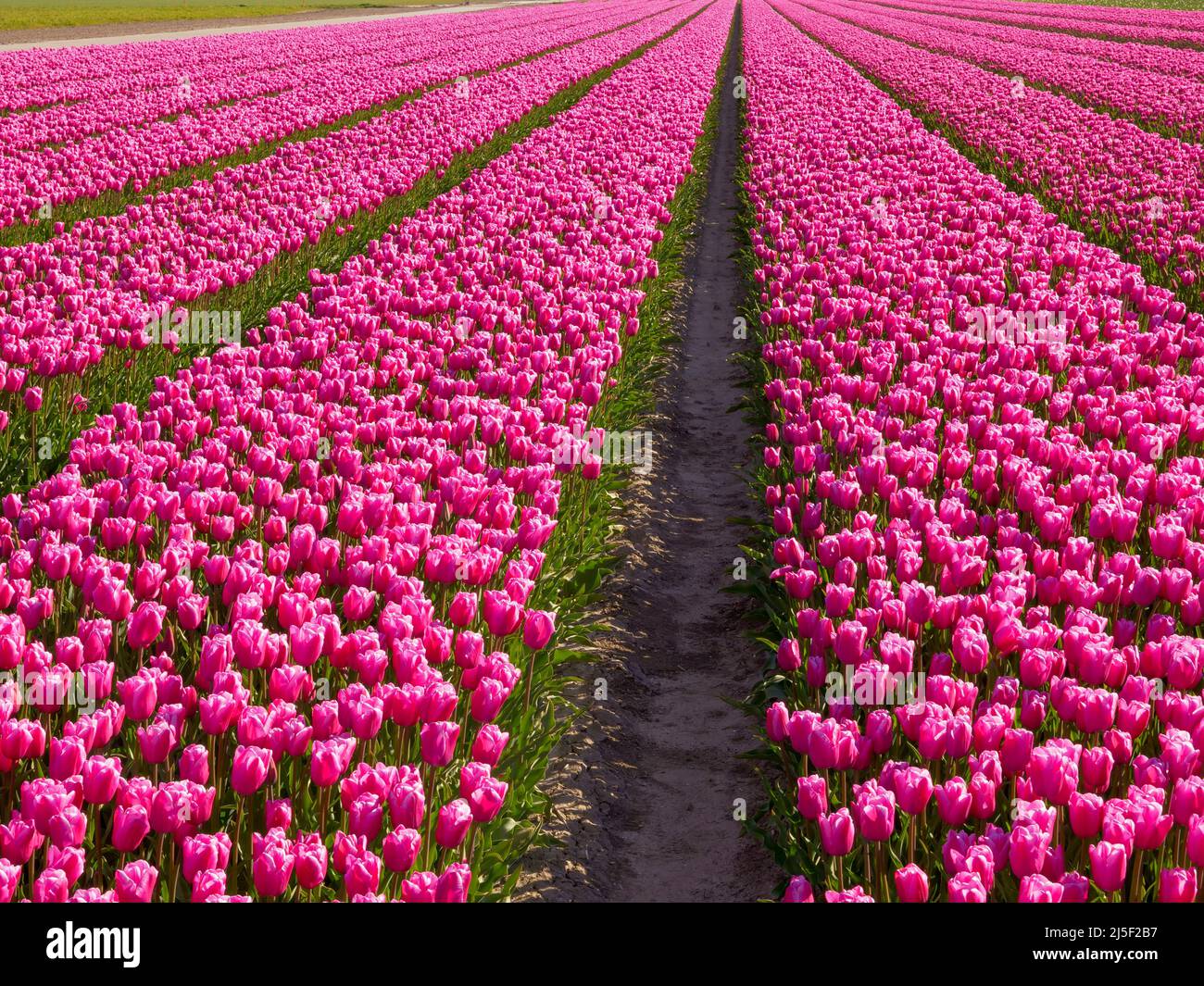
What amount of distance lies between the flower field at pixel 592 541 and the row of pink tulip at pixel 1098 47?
20234mm

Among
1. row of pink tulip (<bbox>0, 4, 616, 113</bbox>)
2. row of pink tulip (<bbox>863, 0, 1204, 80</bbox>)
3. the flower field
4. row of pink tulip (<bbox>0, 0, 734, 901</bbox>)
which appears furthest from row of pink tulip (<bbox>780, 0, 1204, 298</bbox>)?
row of pink tulip (<bbox>0, 4, 616, 113</bbox>)

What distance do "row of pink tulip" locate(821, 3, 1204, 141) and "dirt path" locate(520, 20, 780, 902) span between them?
56.1 ft

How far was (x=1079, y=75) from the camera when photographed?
1204 inches

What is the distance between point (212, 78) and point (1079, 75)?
21660mm

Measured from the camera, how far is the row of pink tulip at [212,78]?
19781 mm

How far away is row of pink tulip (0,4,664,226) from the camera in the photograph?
1420cm

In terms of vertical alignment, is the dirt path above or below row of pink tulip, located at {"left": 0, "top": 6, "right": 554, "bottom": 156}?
below

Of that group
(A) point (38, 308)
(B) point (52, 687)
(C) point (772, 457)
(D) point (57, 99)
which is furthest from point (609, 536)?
(D) point (57, 99)
